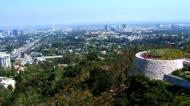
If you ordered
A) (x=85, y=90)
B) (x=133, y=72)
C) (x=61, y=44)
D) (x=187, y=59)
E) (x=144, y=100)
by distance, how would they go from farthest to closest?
(x=61, y=44) → (x=85, y=90) → (x=133, y=72) → (x=187, y=59) → (x=144, y=100)

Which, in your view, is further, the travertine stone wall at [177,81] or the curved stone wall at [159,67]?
the curved stone wall at [159,67]

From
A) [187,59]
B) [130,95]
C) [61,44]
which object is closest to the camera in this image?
[130,95]

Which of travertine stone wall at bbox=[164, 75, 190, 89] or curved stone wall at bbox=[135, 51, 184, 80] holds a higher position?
curved stone wall at bbox=[135, 51, 184, 80]

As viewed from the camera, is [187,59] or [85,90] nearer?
[187,59]

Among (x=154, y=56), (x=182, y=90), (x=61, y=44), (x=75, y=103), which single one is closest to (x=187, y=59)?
(x=154, y=56)

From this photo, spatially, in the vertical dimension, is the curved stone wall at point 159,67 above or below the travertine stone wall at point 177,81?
above

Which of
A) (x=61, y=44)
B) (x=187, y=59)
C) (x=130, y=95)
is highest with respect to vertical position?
(x=187, y=59)

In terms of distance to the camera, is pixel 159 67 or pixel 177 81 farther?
pixel 159 67

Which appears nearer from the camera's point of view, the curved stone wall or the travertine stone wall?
the travertine stone wall

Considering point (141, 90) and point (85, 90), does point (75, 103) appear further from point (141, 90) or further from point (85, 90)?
point (141, 90)

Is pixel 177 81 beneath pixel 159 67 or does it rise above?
beneath

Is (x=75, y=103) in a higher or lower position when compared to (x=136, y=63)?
lower
